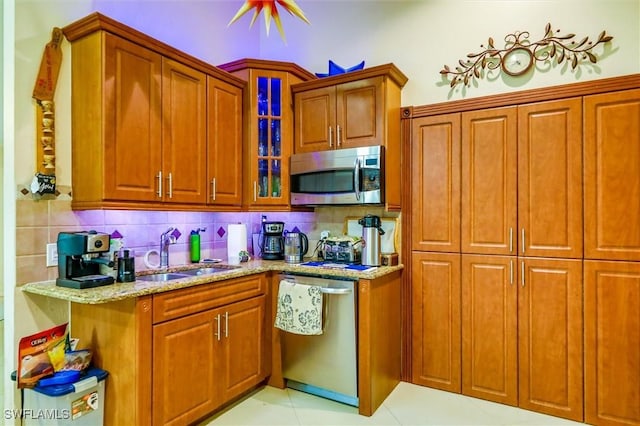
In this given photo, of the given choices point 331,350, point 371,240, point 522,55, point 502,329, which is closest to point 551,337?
point 502,329

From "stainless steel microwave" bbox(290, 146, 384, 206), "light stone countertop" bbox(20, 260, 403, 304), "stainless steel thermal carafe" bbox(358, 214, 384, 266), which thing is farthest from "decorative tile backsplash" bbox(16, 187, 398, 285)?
"stainless steel microwave" bbox(290, 146, 384, 206)

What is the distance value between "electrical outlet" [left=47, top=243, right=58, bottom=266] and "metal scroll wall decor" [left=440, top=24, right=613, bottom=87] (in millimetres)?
2852

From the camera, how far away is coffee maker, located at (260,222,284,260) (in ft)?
10.5

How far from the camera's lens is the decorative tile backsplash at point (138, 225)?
2.00m

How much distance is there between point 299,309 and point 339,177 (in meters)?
1.03

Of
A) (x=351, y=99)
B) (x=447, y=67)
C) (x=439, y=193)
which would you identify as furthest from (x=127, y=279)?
(x=447, y=67)

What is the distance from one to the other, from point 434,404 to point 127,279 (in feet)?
7.19

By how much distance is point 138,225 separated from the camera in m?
2.55

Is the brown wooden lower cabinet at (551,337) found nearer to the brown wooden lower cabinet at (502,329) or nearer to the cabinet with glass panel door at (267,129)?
the brown wooden lower cabinet at (502,329)

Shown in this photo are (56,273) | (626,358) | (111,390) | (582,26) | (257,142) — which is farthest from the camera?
(257,142)

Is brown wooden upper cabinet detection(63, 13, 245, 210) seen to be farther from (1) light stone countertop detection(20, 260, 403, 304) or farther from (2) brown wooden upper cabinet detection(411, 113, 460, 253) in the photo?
(2) brown wooden upper cabinet detection(411, 113, 460, 253)

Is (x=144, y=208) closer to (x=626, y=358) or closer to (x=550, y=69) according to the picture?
(x=550, y=69)

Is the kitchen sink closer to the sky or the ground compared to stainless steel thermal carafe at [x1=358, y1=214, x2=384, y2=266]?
closer to the ground

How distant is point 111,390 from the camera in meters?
1.97
